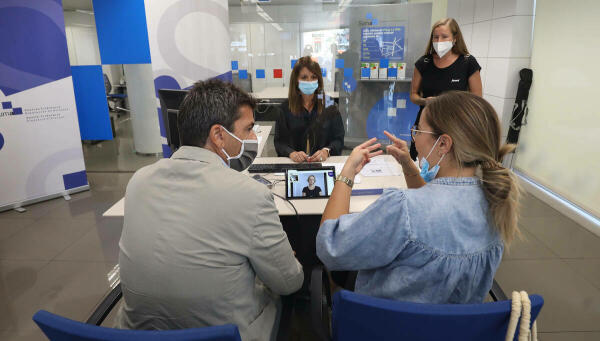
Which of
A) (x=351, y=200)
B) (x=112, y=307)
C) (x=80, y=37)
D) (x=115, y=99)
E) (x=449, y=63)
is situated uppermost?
(x=80, y=37)

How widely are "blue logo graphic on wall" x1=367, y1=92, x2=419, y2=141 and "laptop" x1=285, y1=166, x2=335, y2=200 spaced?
3.74 meters

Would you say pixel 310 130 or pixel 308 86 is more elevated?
pixel 308 86

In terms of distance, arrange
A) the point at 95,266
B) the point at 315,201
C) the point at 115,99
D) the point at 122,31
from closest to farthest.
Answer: the point at 315,201, the point at 95,266, the point at 122,31, the point at 115,99

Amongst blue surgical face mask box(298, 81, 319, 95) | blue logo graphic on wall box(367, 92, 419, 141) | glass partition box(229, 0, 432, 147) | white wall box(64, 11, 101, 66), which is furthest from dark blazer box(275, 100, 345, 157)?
white wall box(64, 11, 101, 66)

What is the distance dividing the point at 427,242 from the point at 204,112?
2.74 feet

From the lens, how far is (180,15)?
3500mm

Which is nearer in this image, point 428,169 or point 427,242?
point 427,242

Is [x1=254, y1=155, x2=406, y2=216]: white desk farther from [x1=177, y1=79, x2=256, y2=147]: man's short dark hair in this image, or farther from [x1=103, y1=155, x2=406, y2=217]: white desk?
[x1=177, y1=79, x2=256, y2=147]: man's short dark hair

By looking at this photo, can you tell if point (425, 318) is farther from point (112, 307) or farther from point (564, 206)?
point (564, 206)

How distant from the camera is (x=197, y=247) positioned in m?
1.02

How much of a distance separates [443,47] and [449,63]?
0.44ft

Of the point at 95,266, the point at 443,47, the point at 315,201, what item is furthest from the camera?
the point at 443,47

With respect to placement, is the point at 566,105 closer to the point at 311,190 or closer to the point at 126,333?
the point at 311,190

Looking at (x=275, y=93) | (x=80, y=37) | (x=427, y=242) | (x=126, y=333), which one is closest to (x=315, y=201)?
(x=427, y=242)
